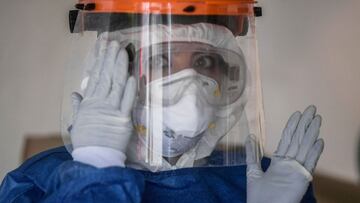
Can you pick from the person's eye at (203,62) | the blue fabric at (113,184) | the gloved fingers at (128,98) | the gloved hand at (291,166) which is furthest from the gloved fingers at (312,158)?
the gloved fingers at (128,98)

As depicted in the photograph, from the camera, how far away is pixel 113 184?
0.85 m

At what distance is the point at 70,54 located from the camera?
108 centimetres

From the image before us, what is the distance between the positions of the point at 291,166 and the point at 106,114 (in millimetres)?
381

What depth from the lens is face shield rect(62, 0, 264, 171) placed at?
3.14 feet

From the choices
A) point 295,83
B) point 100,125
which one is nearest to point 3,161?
point 100,125

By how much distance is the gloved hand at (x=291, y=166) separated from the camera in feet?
3.14

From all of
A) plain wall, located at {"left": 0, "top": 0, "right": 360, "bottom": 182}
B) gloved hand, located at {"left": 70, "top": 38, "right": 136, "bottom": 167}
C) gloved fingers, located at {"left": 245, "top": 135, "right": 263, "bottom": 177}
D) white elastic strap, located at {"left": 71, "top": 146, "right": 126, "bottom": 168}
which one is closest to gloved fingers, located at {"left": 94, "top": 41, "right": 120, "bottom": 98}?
gloved hand, located at {"left": 70, "top": 38, "right": 136, "bottom": 167}

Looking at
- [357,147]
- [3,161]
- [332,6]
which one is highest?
[332,6]

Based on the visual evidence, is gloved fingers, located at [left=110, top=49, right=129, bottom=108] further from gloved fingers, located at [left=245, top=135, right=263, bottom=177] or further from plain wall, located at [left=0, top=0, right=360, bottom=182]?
plain wall, located at [left=0, top=0, right=360, bottom=182]

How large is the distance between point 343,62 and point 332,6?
0.16m

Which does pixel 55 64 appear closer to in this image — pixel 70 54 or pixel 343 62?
pixel 70 54

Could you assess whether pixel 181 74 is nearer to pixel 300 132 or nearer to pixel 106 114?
pixel 106 114

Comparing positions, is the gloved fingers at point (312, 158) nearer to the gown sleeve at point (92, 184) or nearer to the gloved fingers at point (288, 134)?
the gloved fingers at point (288, 134)

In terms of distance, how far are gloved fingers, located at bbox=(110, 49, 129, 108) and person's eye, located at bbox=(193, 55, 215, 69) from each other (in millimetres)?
152
